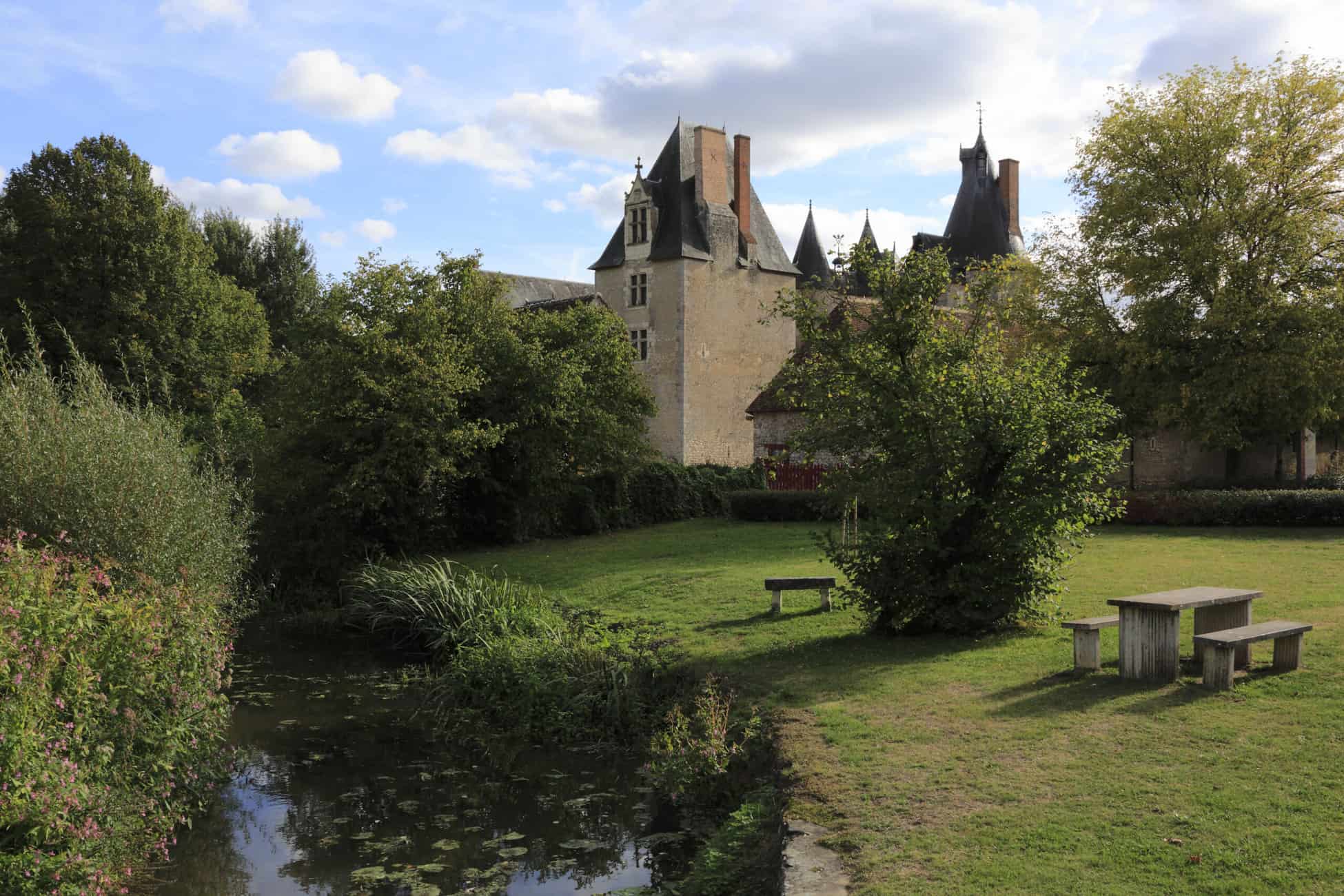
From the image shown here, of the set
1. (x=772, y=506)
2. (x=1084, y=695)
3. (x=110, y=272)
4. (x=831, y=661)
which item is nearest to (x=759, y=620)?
(x=831, y=661)

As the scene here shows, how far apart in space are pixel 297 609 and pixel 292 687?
6.82m

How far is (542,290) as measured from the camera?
53.8 metres

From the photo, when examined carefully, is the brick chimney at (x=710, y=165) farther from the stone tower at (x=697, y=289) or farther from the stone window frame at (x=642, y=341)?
the stone window frame at (x=642, y=341)

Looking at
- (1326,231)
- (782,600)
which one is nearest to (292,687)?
(782,600)

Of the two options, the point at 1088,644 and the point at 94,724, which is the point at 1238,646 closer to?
the point at 1088,644

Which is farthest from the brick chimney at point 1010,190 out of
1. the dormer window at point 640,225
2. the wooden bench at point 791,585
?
the wooden bench at point 791,585

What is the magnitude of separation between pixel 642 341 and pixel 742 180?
23.1 feet

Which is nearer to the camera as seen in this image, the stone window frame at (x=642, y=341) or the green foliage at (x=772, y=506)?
the green foliage at (x=772, y=506)

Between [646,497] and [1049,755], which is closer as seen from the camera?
[1049,755]

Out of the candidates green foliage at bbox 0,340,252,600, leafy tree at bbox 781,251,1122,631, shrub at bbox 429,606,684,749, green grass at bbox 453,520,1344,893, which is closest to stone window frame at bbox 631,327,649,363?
green foliage at bbox 0,340,252,600

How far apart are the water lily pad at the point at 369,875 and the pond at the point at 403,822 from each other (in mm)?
12

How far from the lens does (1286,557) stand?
1647 cm

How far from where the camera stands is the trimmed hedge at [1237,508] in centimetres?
2125

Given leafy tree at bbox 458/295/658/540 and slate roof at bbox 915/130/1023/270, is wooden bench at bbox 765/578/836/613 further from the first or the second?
slate roof at bbox 915/130/1023/270
